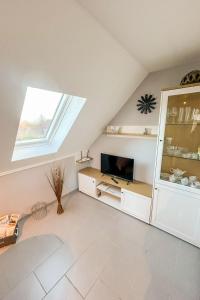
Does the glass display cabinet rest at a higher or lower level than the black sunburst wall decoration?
lower

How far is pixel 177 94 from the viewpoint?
1748mm

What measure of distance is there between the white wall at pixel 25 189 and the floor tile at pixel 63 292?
1.31 meters

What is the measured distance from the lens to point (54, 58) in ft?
4.17

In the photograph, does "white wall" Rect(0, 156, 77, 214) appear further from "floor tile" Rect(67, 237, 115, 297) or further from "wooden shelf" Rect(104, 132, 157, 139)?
"floor tile" Rect(67, 237, 115, 297)

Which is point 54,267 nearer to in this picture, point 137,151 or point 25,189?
point 25,189

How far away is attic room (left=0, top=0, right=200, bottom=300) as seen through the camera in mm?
1146

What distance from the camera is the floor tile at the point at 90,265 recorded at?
4.90 ft

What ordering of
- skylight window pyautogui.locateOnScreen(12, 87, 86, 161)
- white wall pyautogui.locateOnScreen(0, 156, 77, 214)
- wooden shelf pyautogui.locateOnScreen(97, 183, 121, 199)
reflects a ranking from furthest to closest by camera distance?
wooden shelf pyautogui.locateOnScreen(97, 183, 121, 199)
white wall pyautogui.locateOnScreen(0, 156, 77, 214)
skylight window pyautogui.locateOnScreen(12, 87, 86, 161)

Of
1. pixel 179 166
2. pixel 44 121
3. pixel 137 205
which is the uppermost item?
pixel 44 121

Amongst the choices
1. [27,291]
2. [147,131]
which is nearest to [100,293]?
[27,291]

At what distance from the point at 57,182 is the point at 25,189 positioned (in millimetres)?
508

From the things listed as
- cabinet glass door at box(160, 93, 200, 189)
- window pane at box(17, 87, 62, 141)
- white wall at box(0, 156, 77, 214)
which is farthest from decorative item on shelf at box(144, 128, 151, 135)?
white wall at box(0, 156, 77, 214)

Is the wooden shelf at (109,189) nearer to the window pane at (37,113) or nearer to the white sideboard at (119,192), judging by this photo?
the white sideboard at (119,192)

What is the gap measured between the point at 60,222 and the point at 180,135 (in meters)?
2.24
